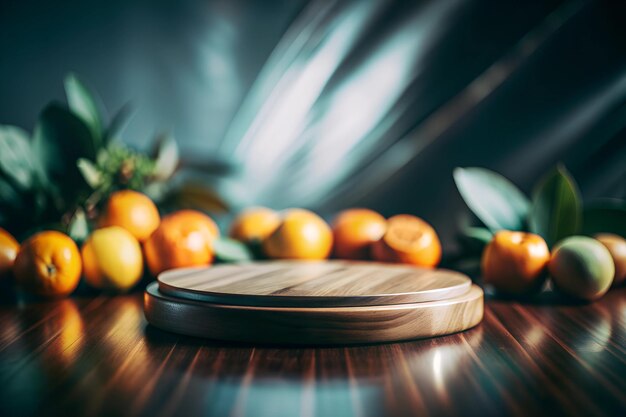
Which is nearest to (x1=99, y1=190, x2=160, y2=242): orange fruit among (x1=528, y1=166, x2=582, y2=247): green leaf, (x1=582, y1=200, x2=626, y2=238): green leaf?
(x1=528, y1=166, x2=582, y2=247): green leaf

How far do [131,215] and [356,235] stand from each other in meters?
0.38

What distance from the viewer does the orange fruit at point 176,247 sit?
875mm

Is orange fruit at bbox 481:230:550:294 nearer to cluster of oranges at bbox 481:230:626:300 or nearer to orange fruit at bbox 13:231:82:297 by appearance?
cluster of oranges at bbox 481:230:626:300

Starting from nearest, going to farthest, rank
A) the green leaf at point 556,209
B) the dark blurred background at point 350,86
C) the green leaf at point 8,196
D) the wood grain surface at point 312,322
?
the wood grain surface at point 312,322 → the green leaf at point 556,209 → the green leaf at point 8,196 → the dark blurred background at point 350,86

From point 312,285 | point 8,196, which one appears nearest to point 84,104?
point 8,196

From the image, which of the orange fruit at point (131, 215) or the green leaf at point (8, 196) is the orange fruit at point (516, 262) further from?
the green leaf at point (8, 196)

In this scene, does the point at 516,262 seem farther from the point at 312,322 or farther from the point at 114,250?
the point at 114,250

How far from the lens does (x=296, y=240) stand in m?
0.93

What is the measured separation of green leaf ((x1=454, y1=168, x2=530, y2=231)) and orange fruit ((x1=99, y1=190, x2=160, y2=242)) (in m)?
0.51

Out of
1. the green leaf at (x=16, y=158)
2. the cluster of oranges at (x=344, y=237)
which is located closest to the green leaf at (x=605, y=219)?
the cluster of oranges at (x=344, y=237)

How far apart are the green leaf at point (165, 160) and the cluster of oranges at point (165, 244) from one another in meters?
0.09

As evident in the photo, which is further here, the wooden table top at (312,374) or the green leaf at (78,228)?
the green leaf at (78,228)

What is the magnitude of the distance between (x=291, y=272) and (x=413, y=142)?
1.64ft

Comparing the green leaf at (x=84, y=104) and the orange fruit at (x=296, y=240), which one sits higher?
the green leaf at (x=84, y=104)
